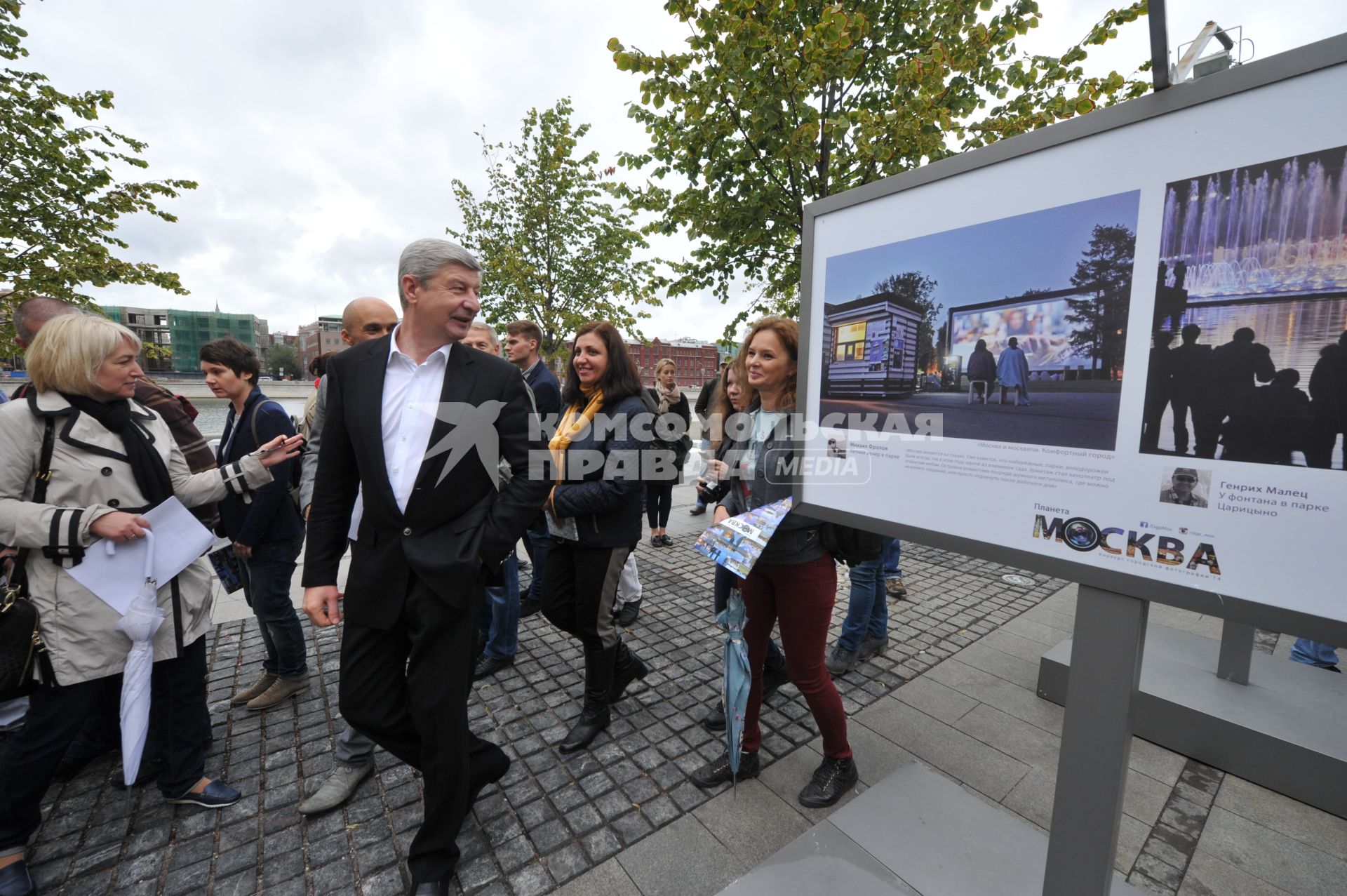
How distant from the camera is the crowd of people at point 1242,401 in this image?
1.06 metres

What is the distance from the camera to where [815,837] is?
2244 mm

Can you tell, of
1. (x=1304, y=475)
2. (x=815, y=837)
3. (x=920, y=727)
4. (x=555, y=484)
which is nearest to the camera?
(x=1304, y=475)

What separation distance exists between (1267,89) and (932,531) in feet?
3.95

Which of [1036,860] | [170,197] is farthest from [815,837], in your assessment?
[170,197]

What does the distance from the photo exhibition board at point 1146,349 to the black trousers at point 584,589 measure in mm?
1544

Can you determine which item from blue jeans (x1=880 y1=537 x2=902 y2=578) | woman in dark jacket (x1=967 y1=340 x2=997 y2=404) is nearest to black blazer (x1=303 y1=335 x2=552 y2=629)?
woman in dark jacket (x1=967 y1=340 x2=997 y2=404)

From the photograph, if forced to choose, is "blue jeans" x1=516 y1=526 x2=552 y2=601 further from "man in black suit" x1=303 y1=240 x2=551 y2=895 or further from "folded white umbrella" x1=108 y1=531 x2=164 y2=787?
"folded white umbrella" x1=108 y1=531 x2=164 y2=787

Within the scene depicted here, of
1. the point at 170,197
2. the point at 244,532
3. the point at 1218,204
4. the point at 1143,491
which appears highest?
the point at 170,197

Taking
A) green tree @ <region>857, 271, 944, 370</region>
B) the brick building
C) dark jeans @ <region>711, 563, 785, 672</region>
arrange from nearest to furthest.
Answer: green tree @ <region>857, 271, 944, 370</region> < dark jeans @ <region>711, 563, 785, 672</region> < the brick building

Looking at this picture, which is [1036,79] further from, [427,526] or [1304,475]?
[427,526]

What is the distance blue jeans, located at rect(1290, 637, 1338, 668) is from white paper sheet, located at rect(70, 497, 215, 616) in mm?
6344

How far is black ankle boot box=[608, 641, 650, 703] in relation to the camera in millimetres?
3268

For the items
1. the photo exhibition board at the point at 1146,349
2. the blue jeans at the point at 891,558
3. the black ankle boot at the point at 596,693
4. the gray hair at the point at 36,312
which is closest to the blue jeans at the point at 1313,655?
the blue jeans at the point at 891,558

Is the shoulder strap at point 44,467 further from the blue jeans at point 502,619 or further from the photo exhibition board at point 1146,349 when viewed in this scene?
the photo exhibition board at point 1146,349
